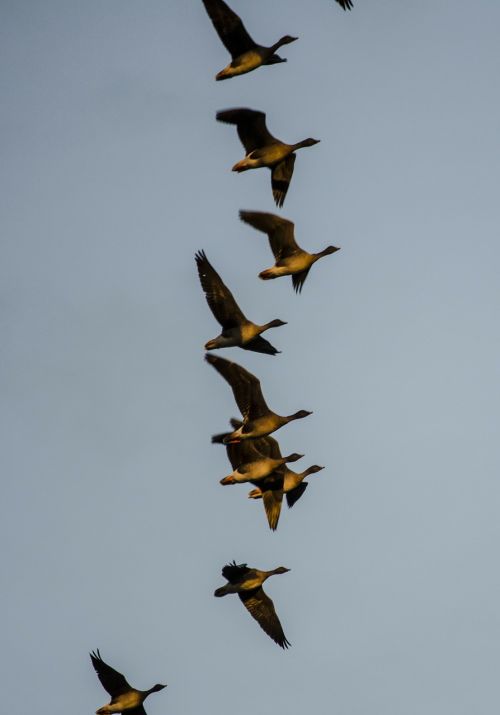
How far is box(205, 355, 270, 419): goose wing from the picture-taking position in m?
42.7

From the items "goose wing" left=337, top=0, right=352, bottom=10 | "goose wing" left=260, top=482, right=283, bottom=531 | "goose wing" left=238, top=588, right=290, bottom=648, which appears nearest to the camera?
"goose wing" left=337, top=0, right=352, bottom=10

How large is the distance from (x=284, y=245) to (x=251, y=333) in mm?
2594

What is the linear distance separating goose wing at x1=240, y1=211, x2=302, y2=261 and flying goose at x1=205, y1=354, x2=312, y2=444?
120 inches

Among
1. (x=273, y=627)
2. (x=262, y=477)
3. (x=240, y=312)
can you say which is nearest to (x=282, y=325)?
(x=240, y=312)

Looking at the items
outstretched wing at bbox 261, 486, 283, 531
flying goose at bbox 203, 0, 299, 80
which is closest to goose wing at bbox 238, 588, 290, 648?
outstretched wing at bbox 261, 486, 283, 531

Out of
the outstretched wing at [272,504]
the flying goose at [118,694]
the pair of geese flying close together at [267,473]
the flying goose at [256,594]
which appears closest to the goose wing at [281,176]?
the pair of geese flying close together at [267,473]

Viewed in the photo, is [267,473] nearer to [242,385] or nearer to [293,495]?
[293,495]

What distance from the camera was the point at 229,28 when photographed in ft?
134

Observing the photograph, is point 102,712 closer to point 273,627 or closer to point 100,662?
point 100,662

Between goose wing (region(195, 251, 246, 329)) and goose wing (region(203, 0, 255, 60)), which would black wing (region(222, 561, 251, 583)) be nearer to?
goose wing (region(195, 251, 246, 329))

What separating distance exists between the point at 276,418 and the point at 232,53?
28.9 ft

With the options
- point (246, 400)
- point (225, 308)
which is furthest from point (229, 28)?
point (246, 400)

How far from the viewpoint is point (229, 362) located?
42844 mm

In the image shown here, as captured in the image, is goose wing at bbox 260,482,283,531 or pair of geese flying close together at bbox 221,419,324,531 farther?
goose wing at bbox 260,482,283,531
